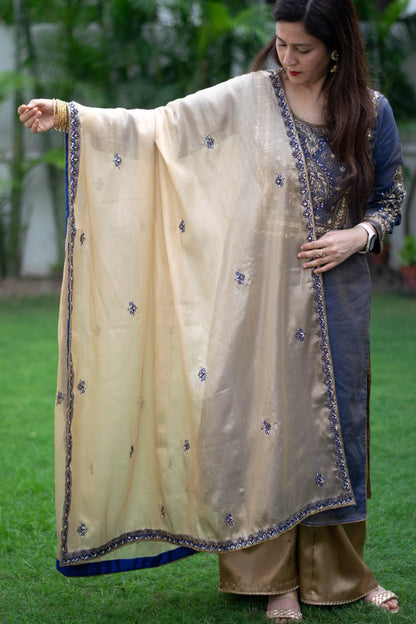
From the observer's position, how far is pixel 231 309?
2.61 meters

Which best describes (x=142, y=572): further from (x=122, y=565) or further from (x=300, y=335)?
(x=300, y=335)

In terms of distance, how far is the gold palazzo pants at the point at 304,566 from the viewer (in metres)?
2.72

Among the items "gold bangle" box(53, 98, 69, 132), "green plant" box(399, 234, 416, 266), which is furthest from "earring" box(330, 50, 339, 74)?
"green plant" box(399, 234, 416, 266)

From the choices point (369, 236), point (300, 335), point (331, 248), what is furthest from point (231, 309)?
point (369, 236)

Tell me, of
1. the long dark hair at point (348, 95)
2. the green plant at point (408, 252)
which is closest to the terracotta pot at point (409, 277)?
the green plant at point (408, 252)

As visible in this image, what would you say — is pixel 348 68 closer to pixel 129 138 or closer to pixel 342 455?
pixel 129 138

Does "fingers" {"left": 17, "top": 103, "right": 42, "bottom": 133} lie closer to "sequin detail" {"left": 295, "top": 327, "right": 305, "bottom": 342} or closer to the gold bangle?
the gold bangle

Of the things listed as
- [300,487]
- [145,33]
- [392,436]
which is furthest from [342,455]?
[145,33]

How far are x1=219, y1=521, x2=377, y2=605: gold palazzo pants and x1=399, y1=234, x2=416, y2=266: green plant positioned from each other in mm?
6715

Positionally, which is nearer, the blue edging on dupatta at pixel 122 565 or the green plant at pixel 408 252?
the blue edging on dupatta at pixel 122 565

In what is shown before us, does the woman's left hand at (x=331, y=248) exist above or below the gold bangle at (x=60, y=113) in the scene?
below

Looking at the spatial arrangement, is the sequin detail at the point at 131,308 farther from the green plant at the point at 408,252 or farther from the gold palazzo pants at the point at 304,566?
the green plant at the point at 408,252

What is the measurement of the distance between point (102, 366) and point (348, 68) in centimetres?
111

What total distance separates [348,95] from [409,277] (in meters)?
6.94
